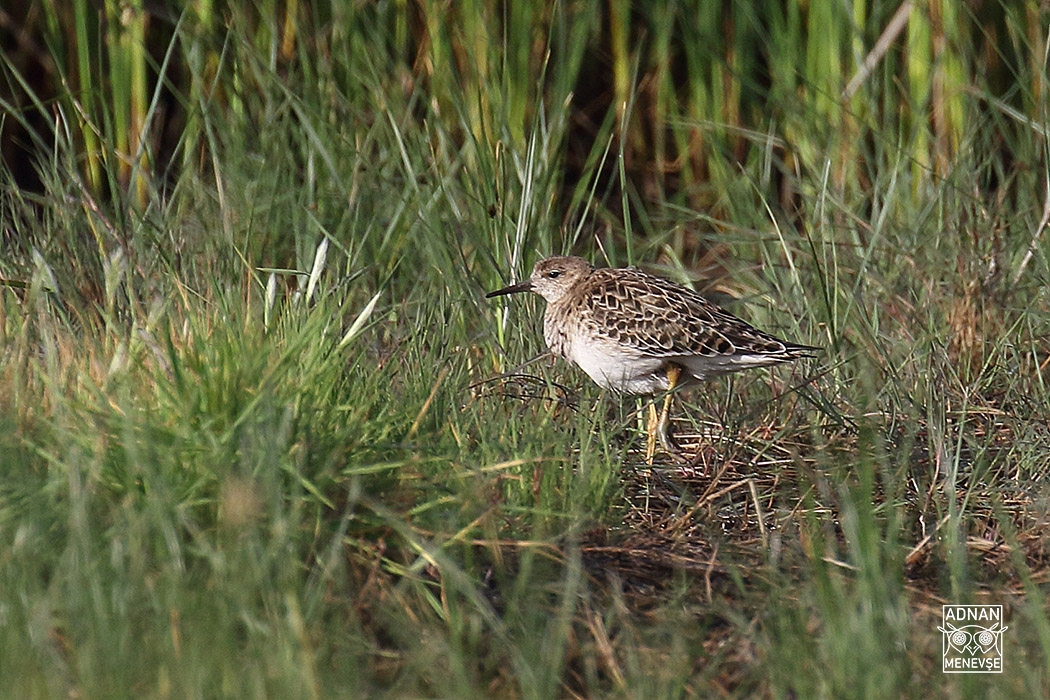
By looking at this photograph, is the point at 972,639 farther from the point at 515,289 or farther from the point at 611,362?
the point at 515,289

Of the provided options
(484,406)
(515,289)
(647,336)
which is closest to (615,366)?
(647,336)

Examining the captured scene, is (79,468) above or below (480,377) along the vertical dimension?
above

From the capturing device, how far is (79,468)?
9.36 feet

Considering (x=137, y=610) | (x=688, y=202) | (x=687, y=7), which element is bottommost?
(x=688, y=202)

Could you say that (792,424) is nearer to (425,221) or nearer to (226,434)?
(425,221)

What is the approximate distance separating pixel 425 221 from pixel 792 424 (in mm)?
1496

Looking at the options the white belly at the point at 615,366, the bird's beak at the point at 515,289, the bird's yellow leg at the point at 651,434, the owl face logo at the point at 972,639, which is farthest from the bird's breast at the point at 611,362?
the owl face logo at the point at 972,639

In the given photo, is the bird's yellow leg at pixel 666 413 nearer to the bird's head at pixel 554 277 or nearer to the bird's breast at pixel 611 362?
the bird's breast at pixel 611 362

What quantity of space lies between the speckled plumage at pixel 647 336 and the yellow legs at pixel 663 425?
0.02 meters

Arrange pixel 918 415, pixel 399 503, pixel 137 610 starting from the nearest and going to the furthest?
pixel 137 610, pixel 399 503, pixel 918 415

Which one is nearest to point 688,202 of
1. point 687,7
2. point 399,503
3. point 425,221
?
point 687,7

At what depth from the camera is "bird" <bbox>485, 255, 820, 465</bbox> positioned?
4289 mm

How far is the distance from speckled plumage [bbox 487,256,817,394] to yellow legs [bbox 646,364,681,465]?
0.9 inches

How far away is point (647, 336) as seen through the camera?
14.4 feet
